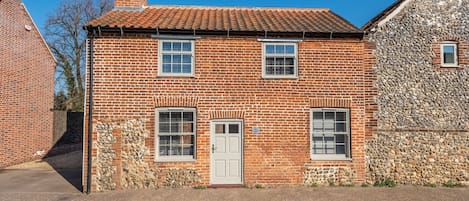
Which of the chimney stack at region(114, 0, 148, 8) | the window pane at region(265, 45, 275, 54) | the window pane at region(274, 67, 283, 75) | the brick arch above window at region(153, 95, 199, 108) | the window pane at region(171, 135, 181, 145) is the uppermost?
the chimney stack at region(114, 0, 148, 8)

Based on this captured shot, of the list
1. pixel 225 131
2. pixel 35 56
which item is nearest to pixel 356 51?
pixel 225 131

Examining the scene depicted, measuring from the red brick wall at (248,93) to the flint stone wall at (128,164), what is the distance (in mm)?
194

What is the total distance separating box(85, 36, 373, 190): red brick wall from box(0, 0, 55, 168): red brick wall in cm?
667

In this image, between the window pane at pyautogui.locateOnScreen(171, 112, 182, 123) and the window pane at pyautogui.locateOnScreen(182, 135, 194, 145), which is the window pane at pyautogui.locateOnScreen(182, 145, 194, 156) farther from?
the window pane at pyautogui.locateOnScreen(171, 112, 182, 123)

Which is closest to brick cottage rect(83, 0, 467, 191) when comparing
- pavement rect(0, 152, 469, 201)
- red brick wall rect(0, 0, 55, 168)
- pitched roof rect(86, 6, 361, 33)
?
pitched roof rect(86, 6, 361, 33)

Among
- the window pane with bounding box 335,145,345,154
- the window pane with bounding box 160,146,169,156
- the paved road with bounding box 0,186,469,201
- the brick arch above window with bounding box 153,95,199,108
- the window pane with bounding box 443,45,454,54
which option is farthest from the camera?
the window pane with bounding box 443,45,454,54

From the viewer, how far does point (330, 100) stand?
960cm

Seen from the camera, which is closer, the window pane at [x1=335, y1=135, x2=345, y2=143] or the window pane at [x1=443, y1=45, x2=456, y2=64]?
the window pane at [x1=335, y1=135, x2=345, y2=143]

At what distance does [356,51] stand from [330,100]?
6.17 feet

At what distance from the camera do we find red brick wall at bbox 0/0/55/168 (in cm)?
1278

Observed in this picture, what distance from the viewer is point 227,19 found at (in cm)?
1095

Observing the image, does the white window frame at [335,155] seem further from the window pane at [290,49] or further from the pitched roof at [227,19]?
the pitched roof at [227,19]

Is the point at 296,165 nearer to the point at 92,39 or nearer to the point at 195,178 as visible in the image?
the point at 195,178

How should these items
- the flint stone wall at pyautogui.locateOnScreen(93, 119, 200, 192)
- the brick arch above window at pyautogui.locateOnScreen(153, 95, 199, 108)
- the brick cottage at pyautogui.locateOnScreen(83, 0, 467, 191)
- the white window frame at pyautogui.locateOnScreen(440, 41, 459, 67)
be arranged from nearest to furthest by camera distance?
1. the flint stone wall at pyautogui.locateOnScreen(93, 119, 200, 192)
2. the brick cottage at pyautogui.locateOnScreen(83, 0, 467, 191)
3. the brick arch above window at pyautogui.locateOnScreen(153, 95, 199, 108)
4. the white window frame at pyautogui.locateOnScreen(440, 41, 459, 67)
